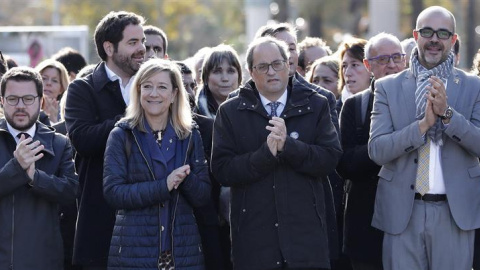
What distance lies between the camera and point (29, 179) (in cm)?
727

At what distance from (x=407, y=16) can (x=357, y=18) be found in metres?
5.83

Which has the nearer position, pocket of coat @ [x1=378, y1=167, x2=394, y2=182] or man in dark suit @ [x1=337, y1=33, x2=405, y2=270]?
pocket of coat @ [x1=378, y1=167, x2=394, y2=182]

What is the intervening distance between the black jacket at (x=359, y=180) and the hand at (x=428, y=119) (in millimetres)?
811

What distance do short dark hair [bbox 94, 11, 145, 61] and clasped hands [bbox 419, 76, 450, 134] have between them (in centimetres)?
244

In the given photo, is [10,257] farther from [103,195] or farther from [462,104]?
[462,104]

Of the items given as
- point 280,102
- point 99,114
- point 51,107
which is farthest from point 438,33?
point 51,107

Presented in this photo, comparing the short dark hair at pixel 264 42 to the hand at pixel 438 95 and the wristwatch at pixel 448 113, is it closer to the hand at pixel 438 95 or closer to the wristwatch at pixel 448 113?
the hand at pixel 438 95

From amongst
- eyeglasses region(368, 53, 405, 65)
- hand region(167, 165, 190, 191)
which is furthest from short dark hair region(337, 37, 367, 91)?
hand region(167, 165, 190, 191)

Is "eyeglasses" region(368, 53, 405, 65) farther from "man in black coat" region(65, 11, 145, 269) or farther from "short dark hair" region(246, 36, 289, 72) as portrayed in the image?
"man in black coat" region(65, 11, 145, 269)

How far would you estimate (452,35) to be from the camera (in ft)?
24.1

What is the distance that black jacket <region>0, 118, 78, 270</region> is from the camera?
287 inches

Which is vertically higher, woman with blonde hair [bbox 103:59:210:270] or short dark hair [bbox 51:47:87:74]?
short dark hair [bbox 51:47:87:74]

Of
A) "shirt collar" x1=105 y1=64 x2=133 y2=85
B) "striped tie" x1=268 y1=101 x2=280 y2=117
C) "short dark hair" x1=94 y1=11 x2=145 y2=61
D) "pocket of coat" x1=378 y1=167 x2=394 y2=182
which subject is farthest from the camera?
"short dark hair" x1=94 y1=11 x2=145 y2=61

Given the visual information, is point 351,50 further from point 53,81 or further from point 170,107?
point 53,81
